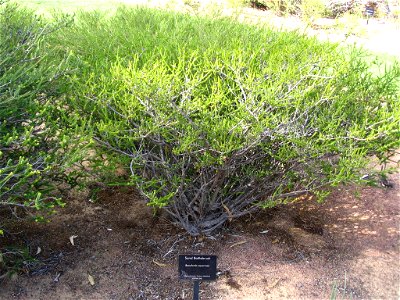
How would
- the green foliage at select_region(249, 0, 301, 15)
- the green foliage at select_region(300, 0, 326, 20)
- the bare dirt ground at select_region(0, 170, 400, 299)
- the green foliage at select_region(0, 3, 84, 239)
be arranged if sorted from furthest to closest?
the green foliage at select_region(249, 0, 301, 15) → the green foliage at select_region(300, 0, 326, 20) → the bare dirt ground at select_region(0, 170, 400, 299) → the green foliage at select_region(0, 3, 84, 239)

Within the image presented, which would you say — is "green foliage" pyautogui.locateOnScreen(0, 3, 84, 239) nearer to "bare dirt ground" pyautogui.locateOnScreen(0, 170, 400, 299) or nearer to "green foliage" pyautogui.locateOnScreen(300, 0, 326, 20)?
"bare dirt ground" pyautogui.locateOnScreen(0, 170, 400, 299)

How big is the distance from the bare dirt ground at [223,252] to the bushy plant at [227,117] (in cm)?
31

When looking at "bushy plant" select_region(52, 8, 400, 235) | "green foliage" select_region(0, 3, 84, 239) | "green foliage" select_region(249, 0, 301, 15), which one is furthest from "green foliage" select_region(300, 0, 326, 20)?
"green foliage" select_region(0, 3, 84, 239)

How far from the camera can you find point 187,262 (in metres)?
2.86

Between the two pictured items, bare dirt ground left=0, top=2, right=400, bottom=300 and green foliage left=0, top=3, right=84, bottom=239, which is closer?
green foliage left=0, top=3, right=84, bottom=239

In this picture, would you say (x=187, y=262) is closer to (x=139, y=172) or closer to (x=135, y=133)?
(x=135, y=133)

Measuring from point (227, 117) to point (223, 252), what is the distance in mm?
1240

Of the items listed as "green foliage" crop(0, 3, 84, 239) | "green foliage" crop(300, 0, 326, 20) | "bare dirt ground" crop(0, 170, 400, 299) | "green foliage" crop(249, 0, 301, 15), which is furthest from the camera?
"green foliage" crop(249, 0, 301, 15)

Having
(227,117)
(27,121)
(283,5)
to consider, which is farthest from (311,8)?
(27,121)

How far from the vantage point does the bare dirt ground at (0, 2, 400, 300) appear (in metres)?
3.29

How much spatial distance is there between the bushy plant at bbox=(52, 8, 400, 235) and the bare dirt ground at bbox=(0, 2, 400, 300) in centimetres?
31

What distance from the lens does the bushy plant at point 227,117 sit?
2.81 metres

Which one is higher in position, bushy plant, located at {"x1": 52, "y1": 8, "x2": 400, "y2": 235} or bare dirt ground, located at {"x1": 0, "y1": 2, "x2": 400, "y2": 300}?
bushy plant, located at {"x1": 52, "y1": 8, "x2": 400, "y2": 235}

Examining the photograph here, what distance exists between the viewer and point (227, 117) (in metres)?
2.94
